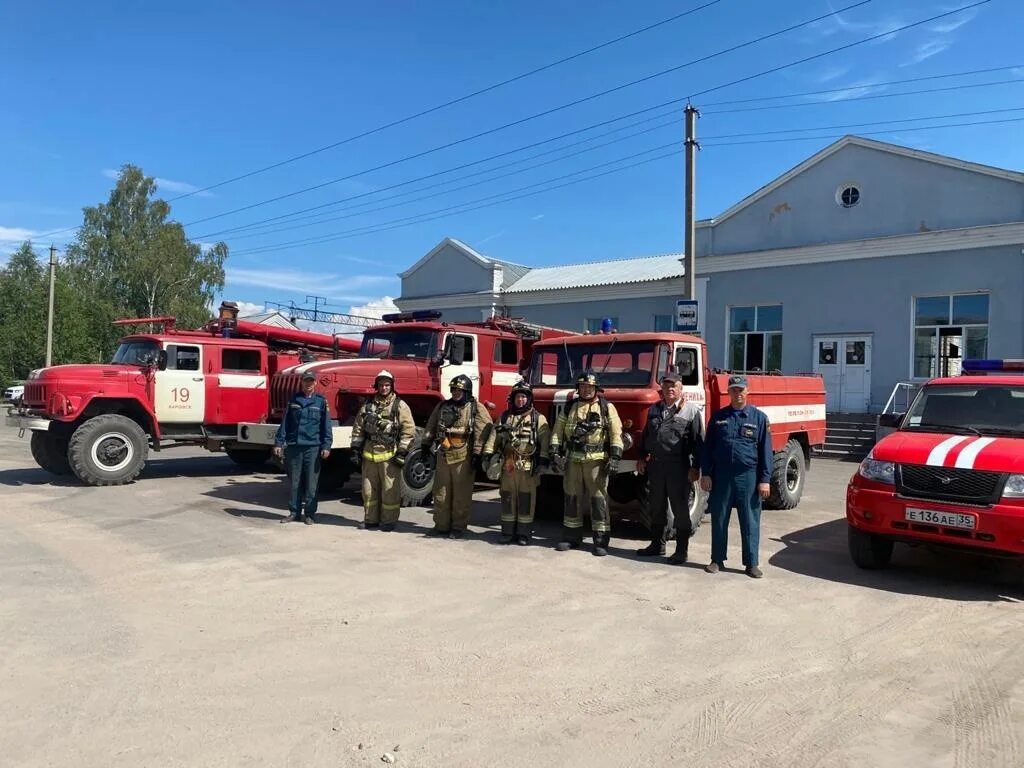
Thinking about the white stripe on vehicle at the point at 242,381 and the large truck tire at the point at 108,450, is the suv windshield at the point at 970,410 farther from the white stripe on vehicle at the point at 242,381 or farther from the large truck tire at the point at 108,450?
the large truck tire at the point at 108,450

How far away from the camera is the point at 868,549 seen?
6430 millimetres

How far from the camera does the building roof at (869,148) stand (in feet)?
57.9

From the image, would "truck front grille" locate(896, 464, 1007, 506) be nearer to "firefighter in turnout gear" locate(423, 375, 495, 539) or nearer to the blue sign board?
"firefighter in turnout gear" locate(423, 375, 495, 539)

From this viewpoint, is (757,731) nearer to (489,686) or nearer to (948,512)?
(489,686)

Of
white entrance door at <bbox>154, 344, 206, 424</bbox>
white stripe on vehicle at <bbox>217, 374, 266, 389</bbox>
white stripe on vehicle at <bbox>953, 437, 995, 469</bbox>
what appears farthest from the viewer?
white stripe on vehicle at <bbox>217, 374, 266, 389</bbox>

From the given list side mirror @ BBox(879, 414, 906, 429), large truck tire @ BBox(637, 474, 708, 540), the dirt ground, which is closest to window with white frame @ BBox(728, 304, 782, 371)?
large truck tire @ BBox(637, 474, 708, 540)

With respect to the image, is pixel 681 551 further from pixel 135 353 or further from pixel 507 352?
pixel 135 353

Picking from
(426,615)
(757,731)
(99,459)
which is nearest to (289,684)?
(426,615)

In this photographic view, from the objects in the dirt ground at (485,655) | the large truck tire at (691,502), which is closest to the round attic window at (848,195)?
the dirt ground at (485,655)

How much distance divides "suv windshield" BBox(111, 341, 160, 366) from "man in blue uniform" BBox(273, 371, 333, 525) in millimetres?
4382

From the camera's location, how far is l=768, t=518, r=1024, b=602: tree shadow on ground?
19.6 feet

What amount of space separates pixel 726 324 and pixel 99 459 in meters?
17.4

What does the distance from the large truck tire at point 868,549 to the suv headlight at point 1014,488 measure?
104cm

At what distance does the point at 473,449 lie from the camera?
7.70m
